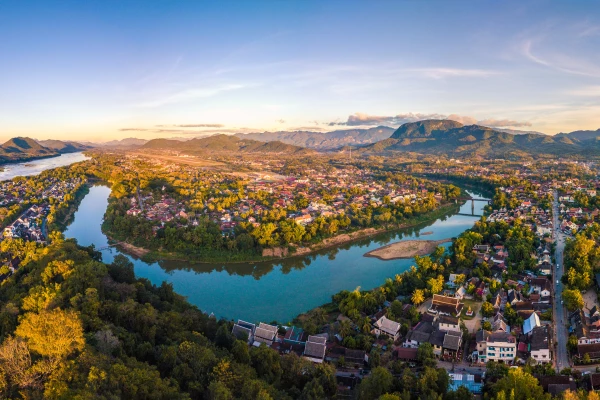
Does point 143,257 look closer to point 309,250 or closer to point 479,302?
point 309,250

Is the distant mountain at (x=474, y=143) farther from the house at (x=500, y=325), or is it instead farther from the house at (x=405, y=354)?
the house at (x=405, y=354)

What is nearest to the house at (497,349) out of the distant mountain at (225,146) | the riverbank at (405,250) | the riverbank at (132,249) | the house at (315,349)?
the house at (315,349)

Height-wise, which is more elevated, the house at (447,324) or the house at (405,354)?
the house at (447,324)

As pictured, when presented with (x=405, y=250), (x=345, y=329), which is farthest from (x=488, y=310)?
(x=405, y=250)

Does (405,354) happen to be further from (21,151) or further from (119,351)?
(21,151)

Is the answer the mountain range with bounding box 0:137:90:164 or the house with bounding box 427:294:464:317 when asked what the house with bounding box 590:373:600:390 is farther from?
the mountain range with bounding box 0:137:90:164
